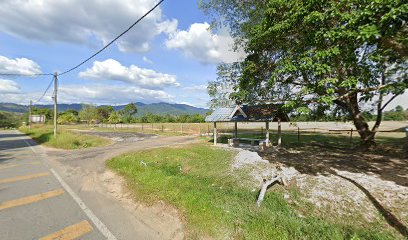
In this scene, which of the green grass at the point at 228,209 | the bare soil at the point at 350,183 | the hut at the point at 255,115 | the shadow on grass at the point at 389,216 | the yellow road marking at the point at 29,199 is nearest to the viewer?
the green grass at the point at 228,209

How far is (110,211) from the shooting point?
5.57 meters

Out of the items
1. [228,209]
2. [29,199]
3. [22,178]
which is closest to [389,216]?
[228,209]

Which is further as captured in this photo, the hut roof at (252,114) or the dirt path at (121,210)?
the hut roof at (252,114)

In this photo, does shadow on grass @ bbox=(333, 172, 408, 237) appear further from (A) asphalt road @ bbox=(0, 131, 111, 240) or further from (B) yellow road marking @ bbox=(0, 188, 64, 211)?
(B) yellow road marking @ bbox=(0, 188, 64, 211)

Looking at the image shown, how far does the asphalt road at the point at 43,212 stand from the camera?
446 centimetres

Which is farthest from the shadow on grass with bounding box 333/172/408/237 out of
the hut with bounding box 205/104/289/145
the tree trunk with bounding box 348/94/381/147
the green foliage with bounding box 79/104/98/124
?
the green foliage with bounding box 79/104/98/124

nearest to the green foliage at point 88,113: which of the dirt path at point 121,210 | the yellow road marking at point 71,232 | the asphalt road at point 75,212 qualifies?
the asphalt road at point 75,212

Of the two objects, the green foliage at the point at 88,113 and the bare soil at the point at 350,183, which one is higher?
the green foliage at the point at 88,113

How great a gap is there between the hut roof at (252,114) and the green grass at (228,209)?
22.1 feet

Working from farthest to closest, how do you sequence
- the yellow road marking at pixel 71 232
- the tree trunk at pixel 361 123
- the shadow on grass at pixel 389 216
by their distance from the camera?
the tree trunk at pixel 361 123 → the shadow on grass at pixel 389 216 → the yellow road marking at pixel 71 232

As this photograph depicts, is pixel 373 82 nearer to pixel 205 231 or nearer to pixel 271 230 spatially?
pixel 271 230

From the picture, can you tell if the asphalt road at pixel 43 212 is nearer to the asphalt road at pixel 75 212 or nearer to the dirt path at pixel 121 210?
the asphalt road at pixel 75 212

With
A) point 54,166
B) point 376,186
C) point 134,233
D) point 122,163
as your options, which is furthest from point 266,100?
point 54,166

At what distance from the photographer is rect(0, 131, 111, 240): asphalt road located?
446 centimetres
